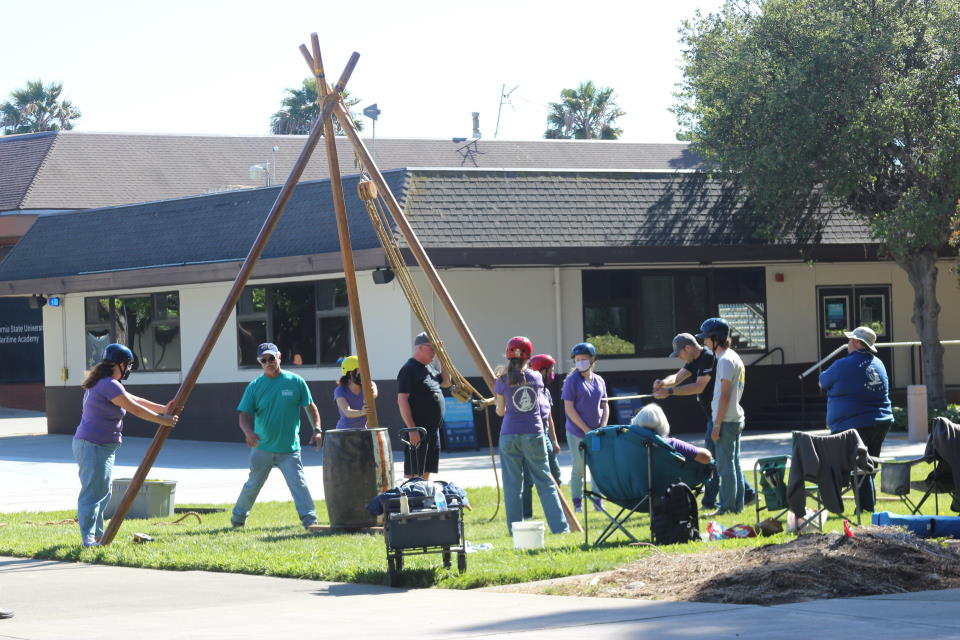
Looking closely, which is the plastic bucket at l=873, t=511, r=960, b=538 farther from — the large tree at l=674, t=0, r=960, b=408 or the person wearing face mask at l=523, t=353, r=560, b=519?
the large tree at l=674, t=0, r=960, b=408

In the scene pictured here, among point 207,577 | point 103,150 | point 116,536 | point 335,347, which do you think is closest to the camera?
point 207,577

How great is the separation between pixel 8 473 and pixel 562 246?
31.4 ft

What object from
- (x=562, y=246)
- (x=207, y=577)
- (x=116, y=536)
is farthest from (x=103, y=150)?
(x=207, y=577)

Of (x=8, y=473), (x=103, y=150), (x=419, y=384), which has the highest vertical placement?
(x=103, y=150)

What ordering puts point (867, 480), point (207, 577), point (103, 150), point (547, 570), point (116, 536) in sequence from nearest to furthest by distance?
point (547, 570), point (207, 577), point (867, 480), point (116, 536), point (103, 150)

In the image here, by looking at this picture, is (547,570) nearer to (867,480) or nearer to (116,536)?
(867,480)

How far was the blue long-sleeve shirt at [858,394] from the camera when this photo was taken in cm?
1209

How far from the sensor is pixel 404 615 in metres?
7.99

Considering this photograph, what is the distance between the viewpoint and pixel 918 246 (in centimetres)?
2217

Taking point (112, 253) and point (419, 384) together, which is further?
point (112, 253)

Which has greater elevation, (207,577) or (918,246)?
(918,246)

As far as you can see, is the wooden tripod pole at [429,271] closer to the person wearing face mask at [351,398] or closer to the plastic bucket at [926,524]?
the person wearing face mask at [351,398]

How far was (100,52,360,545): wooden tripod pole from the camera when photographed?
482 inches

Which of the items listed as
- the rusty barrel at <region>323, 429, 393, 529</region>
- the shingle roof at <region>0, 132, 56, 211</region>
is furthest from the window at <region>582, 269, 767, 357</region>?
the shingle roof at <region>0, 132, 56, 211</region>
